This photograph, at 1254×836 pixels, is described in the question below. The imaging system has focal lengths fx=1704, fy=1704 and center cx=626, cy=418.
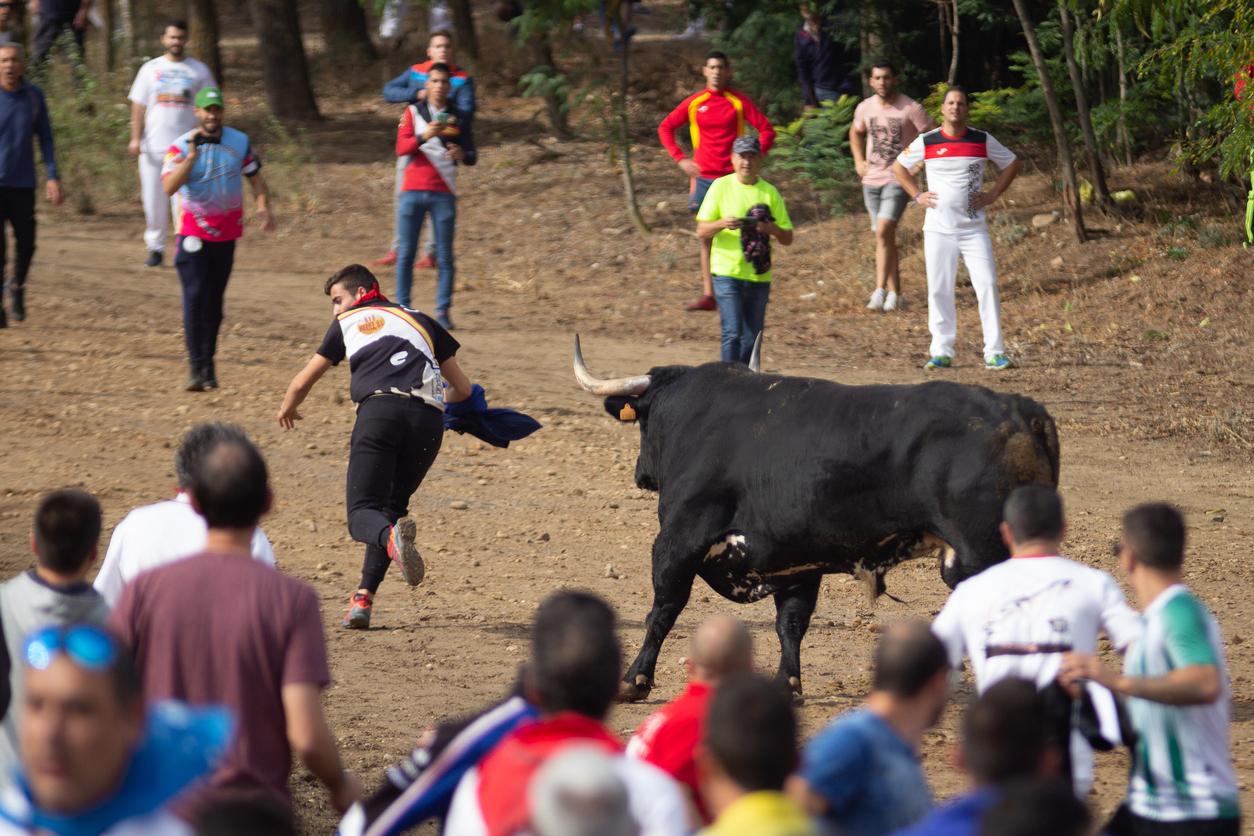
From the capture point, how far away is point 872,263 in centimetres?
1734

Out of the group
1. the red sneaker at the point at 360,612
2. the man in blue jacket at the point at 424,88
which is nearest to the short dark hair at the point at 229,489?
the red sneaker at the point at 360,612

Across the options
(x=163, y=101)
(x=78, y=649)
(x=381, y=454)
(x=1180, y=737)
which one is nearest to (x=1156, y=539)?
(x=1180, y=737)

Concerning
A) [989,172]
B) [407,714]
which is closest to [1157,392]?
[989,172]

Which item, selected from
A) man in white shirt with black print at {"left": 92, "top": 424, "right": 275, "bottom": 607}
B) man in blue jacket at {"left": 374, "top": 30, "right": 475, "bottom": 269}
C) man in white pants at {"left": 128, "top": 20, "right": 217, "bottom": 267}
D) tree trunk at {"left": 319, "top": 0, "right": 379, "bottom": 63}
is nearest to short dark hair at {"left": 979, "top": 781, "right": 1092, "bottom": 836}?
man in white shirt with black print at {"left": 92, "top": 424, "right": 275, "bottom": 607}

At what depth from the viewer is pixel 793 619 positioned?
7762 millimetres

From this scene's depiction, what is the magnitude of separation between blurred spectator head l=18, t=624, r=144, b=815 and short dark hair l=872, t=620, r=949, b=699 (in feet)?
5.20

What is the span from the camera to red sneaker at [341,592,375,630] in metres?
8.43

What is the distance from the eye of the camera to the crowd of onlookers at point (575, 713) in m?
3.13

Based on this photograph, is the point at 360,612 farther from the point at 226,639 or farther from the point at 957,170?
the point at 957,170

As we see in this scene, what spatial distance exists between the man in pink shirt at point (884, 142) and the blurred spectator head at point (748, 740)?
477 inches

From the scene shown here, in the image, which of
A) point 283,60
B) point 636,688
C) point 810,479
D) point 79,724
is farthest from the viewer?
point 283,60

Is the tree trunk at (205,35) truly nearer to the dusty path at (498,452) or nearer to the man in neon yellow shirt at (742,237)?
the dusty path at (498,452)

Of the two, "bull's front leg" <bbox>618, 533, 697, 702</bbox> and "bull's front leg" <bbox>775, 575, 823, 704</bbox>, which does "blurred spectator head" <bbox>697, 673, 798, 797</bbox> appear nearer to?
"bull's front leg" <bbox>618, 533, 697, 702</bbox>

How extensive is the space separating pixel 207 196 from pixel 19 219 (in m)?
2.59
